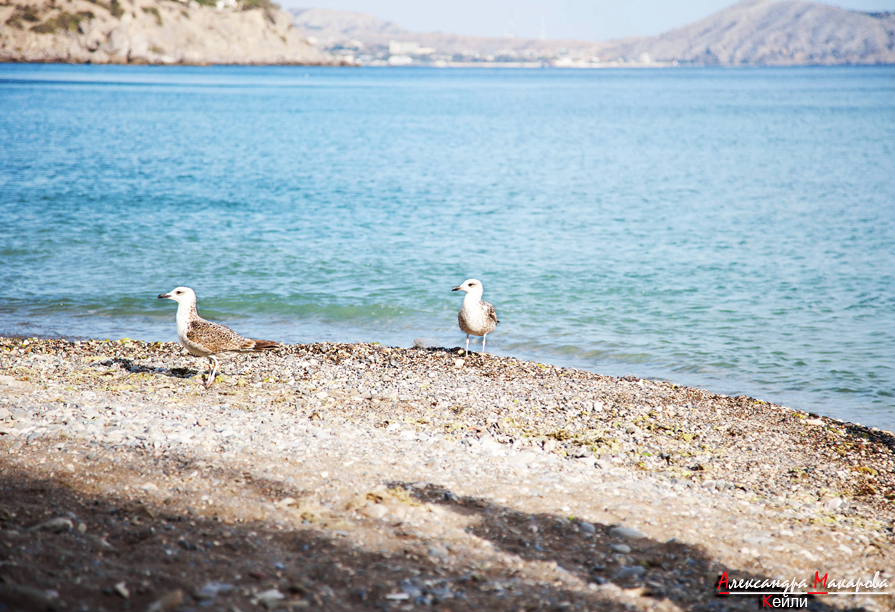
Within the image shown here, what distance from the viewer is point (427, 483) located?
7211 mm

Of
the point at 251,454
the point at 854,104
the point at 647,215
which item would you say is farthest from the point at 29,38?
the point at 251,454

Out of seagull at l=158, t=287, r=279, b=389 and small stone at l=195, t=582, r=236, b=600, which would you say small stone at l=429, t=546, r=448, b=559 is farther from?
seagull at l=158, t=287, r=279, b=389

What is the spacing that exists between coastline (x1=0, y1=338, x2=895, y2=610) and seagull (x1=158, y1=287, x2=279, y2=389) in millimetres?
549

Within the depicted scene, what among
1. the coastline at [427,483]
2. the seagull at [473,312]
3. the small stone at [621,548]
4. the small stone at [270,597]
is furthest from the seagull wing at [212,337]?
the small stone at [621,548]

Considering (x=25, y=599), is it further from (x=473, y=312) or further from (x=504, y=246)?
(x=504, y=246)

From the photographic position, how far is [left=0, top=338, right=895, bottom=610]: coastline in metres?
5.34

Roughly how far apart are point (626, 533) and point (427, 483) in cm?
202

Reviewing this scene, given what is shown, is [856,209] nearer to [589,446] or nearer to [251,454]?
[589,446]

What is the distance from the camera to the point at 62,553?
4934mm

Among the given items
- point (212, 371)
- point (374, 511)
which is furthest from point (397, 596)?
point (212, 371)

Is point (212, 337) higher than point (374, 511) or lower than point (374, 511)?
higher

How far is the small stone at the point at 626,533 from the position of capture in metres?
6.43

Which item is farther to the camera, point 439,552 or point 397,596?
point 439,552

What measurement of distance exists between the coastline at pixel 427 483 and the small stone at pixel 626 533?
0.03 meters
